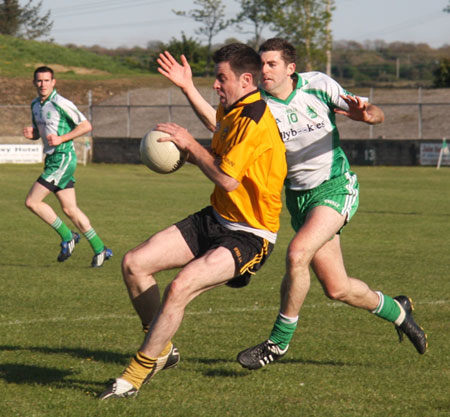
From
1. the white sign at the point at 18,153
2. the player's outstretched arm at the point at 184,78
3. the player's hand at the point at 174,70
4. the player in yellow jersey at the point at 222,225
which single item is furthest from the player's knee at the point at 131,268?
the white sign at the point at 18,153

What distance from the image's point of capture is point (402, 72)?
282 ft

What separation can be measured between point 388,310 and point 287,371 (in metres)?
0.98

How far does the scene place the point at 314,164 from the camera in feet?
19.8

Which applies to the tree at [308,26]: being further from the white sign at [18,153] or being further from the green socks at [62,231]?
the green socks at [62,231]

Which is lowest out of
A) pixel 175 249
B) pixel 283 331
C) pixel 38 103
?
pixel 283 331

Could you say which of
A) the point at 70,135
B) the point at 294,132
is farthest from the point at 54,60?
the point at 294,132

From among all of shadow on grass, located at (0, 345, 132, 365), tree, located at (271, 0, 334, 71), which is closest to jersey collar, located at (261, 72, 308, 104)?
shadow on grass, located at (0, 345, 132, 365)

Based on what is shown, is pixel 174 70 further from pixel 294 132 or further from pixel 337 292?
pixel 337 292

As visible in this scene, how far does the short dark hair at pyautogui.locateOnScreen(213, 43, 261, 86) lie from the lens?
16.4 ft

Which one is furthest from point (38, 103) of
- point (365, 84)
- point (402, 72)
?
point (402, 72)

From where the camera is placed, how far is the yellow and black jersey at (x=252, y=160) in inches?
192

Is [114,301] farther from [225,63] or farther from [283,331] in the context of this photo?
[225,63]

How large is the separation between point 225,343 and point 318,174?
1565 mm

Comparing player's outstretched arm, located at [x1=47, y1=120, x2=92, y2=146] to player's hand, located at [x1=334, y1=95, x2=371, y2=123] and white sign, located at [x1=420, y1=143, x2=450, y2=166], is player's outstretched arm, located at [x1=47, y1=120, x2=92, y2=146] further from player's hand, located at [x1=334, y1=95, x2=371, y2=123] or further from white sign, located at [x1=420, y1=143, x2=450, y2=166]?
white sign, located at [x1=420, y1=143, x2=450, y2=166]
